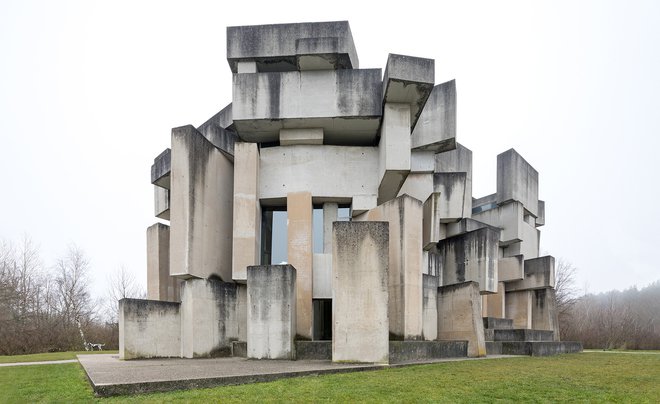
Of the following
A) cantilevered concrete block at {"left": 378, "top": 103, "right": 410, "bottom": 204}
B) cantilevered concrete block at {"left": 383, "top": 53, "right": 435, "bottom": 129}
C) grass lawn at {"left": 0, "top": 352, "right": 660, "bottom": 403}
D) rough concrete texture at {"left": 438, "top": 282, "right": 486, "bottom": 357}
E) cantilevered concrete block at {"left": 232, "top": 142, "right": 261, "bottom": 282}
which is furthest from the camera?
rough concrete texture at {"left": 438, "top": 282, "right": 486, "bottom": 357}

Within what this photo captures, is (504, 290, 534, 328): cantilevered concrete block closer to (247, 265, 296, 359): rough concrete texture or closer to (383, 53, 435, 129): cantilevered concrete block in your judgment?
(383, 53, 435, 129): cantilevered concrete block

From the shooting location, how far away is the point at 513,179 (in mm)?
27328

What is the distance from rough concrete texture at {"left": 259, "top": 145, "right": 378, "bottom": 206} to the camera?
18.1 m

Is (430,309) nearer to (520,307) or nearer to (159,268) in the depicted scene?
(159,268)

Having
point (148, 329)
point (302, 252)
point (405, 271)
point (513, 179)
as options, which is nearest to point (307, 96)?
point (302, 252)

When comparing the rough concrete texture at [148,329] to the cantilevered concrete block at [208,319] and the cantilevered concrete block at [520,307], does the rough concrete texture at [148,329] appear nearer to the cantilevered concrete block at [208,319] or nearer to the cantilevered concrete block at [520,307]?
the cantilevered concrete block at [208,319]

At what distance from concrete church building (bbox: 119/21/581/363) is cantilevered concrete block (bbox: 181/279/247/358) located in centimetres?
5

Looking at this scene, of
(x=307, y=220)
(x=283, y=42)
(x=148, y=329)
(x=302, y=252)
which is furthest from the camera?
(x=283, y=42)

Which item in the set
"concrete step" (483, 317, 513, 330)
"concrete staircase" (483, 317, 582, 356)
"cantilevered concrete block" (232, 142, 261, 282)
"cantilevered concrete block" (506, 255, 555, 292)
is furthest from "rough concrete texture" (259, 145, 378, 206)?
"cantilevered concrete block" (506, 255, 555, 292)

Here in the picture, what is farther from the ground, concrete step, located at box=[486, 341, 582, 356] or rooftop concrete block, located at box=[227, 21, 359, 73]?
rooftop concrete block, located at box=[227, 21, 359, 73]

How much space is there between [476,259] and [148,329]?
47.6ft

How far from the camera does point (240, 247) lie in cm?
1667

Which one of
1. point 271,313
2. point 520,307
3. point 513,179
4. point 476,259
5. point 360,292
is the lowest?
point 520,307

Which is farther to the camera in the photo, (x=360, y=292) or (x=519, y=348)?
(x=519, y=348)
